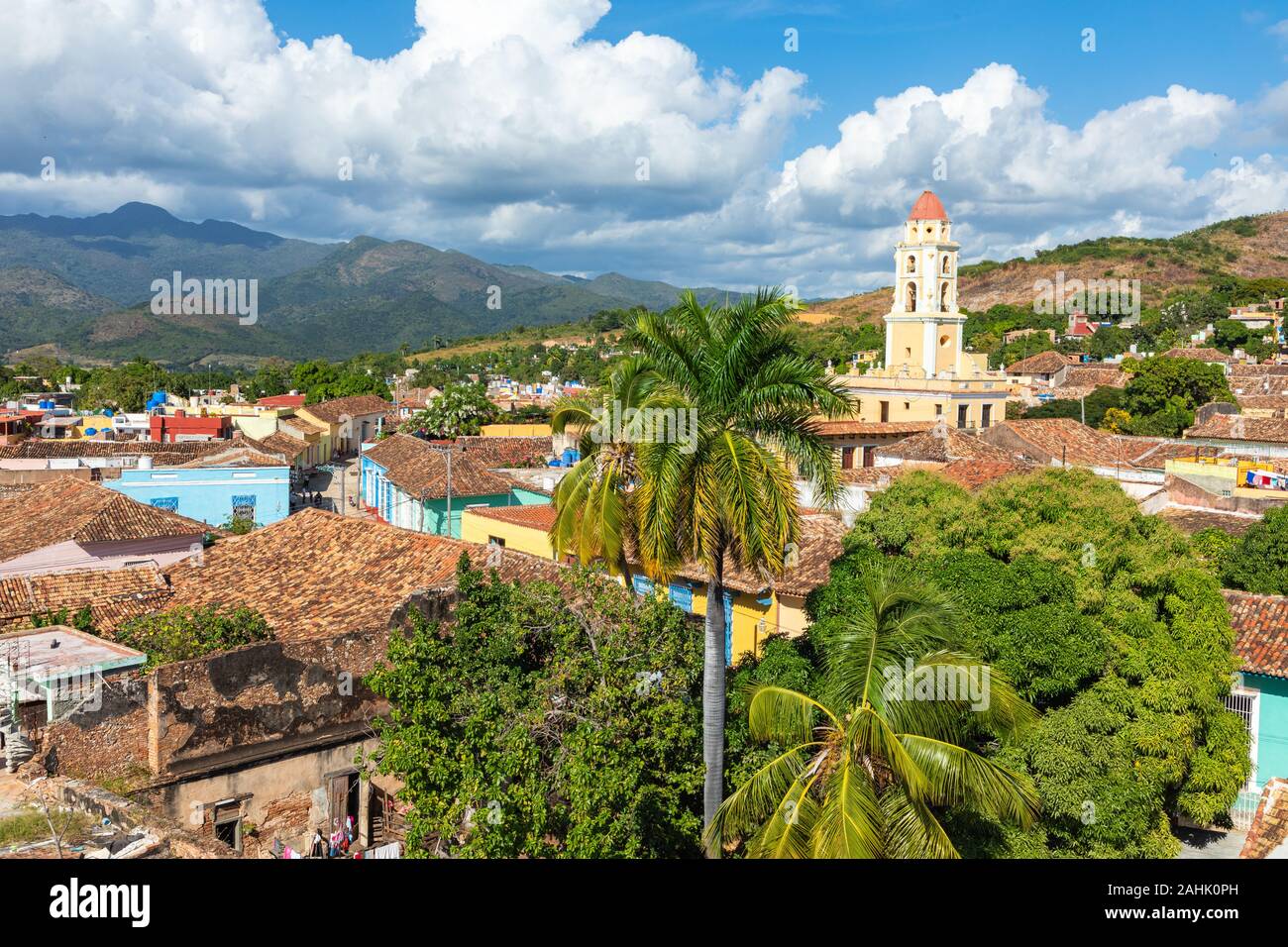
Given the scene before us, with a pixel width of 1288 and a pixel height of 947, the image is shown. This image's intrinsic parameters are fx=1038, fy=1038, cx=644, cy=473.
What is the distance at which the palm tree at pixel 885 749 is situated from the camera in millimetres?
7918

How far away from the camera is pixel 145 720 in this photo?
11945 millimetres

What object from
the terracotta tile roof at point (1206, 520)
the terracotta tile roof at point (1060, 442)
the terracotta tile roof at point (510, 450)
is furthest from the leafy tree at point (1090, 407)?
the terracotta tile roof at point (1206, 520)

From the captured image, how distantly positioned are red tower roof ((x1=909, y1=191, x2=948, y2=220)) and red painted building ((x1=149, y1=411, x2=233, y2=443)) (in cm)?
3375

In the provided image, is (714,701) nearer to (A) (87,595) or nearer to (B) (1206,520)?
(A) (87,595)

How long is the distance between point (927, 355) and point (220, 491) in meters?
28.4

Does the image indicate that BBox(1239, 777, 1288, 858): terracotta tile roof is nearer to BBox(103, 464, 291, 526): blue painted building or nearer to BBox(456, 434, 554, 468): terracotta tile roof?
BBox(456, 434, 554, 468): terracotta tile roof

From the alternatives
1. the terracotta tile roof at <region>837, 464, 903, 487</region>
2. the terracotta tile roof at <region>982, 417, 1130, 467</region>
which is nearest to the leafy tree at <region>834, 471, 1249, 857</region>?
the terracotta tile roof at <region>837, 464, 903, 487</region>

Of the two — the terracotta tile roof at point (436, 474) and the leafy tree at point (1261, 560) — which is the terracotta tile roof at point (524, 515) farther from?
the leafy tree at point (1261, 560)

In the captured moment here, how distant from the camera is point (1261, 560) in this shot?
18.6 m

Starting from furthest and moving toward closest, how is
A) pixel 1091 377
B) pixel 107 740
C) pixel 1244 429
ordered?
pixel 1091 377 → pixel 1244 429 → pixel 107 740

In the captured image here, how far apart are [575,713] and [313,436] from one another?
5316 centimetres

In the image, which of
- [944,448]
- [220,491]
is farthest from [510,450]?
[944,448]

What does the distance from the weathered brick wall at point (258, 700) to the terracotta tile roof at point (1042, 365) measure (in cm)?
6591

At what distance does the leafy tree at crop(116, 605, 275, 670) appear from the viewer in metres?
13.9
